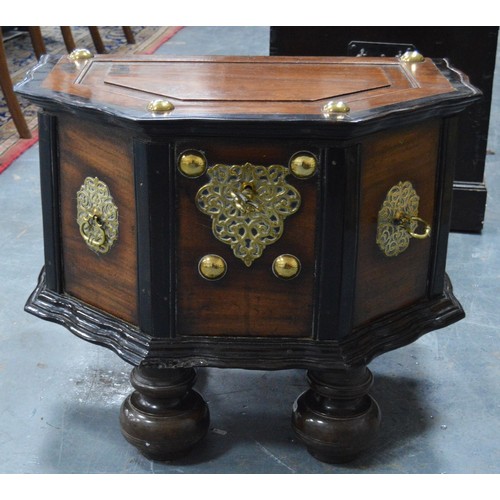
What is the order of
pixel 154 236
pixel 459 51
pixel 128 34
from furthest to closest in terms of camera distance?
pixel 128 34
pixel 459 51
pixel 154 236

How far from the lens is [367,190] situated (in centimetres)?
158

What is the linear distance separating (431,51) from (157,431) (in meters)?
1.44

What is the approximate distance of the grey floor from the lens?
5.79 feet

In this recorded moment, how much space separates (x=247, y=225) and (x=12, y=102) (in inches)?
86.8

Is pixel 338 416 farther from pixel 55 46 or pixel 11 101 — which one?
pixel 55 46

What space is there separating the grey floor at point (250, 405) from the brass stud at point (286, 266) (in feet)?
1.32

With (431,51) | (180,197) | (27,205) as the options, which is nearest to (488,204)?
(431,51)

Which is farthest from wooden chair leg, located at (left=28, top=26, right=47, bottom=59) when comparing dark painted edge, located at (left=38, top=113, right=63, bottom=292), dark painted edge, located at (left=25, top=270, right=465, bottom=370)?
dark painted edge, located at (left=25, top=270, right=465, bottom=370)

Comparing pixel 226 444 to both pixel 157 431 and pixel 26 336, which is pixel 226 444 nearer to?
pixel 157 431

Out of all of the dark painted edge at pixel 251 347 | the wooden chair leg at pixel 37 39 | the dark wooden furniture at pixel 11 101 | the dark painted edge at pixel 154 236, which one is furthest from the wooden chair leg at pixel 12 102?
the dark painted edge at pixel 154 236

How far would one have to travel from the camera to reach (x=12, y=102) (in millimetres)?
3512

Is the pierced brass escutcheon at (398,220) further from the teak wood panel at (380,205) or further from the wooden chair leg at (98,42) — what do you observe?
the wooden chair leg at (98,42)

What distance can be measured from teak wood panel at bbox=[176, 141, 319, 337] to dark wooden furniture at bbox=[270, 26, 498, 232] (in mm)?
1136

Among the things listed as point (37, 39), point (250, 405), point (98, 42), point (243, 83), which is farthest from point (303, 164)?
point (98, 42)
